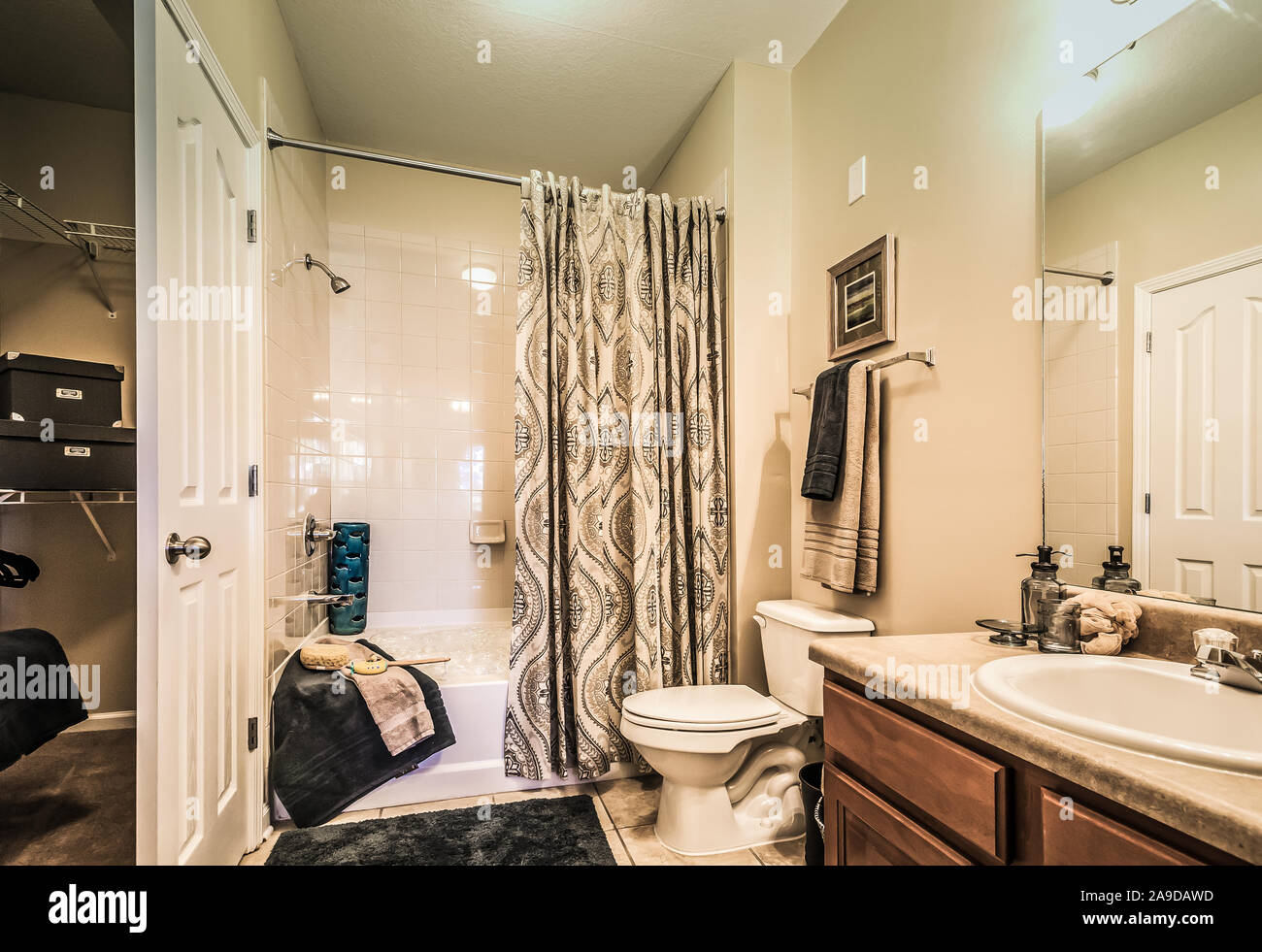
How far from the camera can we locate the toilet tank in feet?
6.12

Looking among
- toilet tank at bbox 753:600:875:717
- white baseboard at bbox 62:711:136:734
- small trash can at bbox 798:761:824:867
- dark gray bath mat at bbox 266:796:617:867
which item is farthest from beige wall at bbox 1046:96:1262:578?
white baseboard at bbox 62:711:136:734

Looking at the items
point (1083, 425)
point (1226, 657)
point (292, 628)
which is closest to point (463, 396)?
point (292, 628)

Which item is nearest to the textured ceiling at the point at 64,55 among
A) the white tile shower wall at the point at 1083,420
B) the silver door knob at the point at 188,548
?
the silver door knob at the point at 188,548

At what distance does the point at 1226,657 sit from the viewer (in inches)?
36.5

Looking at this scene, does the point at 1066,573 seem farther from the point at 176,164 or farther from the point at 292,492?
the point at 292,492

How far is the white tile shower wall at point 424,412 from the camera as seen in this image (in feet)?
9.71

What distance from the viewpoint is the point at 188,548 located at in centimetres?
133

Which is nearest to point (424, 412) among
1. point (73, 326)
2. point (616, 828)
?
point (73, 326)

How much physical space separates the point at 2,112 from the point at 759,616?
333cm

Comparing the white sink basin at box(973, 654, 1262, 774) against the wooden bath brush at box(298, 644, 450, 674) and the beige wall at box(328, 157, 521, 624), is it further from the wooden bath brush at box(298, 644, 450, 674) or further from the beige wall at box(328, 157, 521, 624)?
the beige wall at box(328, 157, 521, 624)

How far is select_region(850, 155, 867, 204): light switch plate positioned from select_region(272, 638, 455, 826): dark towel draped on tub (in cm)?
226

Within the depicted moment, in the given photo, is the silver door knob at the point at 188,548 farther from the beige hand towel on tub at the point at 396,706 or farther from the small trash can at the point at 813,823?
the small trash can at the point at 813,823

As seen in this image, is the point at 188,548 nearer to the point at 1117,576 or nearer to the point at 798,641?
the point at 798,641
